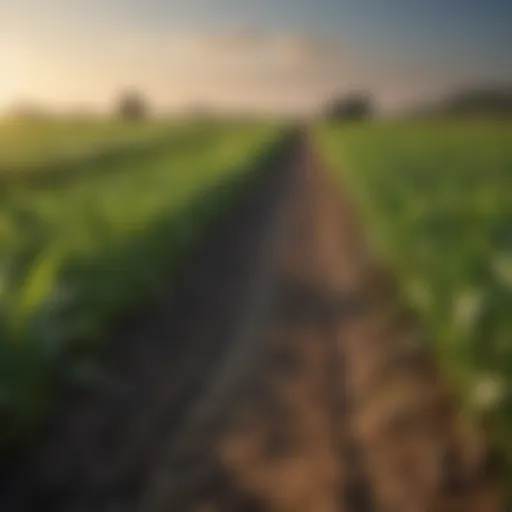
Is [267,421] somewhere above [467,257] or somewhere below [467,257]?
below

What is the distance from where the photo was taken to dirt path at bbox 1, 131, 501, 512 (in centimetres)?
198

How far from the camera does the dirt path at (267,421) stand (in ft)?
6.48

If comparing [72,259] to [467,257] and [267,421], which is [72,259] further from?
[467,257]

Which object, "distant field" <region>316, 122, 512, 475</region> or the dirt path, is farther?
"distant field" <region>316, 122, 512, 475</region>

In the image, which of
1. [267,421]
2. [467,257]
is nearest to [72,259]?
[267,421]

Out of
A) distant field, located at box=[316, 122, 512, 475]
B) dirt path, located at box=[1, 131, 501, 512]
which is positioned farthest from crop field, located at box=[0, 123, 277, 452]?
distant field, located at box=[316, 122, 512, 475]

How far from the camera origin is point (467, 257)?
2.73 m

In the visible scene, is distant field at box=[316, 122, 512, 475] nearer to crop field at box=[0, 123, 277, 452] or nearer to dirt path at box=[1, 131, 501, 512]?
dirt path at box=[1, 131, 501, 512]

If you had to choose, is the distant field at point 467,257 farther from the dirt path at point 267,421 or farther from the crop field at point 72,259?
the crop field at point 72,259

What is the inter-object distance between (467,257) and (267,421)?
0.92m

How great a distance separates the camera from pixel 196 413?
8.00 feet

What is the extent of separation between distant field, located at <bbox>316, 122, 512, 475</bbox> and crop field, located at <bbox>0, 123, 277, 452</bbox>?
1.10 meters

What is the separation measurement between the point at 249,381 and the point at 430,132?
5.03 meters

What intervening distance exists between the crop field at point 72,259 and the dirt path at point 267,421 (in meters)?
0.13
